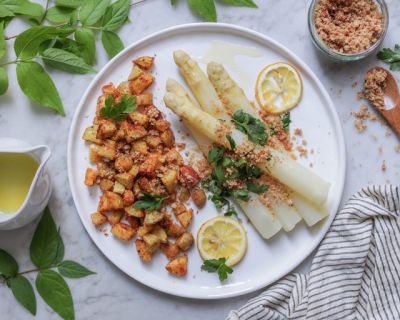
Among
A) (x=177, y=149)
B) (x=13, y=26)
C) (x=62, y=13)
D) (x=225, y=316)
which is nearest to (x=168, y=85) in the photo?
(x=177, y=149)

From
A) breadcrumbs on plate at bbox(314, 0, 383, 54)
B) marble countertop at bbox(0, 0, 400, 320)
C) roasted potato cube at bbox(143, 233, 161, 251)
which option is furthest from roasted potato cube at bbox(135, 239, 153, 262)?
breadcrumbs on plate at bbox(314, 0, 383, 54)

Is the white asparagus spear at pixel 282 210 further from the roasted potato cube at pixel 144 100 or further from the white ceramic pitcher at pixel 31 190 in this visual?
the white ceramic pitcher at pixel 31 190

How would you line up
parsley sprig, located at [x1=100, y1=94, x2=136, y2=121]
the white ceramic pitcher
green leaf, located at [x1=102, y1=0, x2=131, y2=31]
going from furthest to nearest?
green leaf, located at [x1=102, y1=0, x2=131, y2=31]
parsley sprig, located at [x1=100, y1=94, x2=136, y2=121]
the white ceramic pitcher

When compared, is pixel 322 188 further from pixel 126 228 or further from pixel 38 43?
pixel 38 43

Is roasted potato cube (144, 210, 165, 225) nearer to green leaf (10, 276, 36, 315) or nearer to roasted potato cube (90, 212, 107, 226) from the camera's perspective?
roasted potato cube (90, 212, 107, 226)

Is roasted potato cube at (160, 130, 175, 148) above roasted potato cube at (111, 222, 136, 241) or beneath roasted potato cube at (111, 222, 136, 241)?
above

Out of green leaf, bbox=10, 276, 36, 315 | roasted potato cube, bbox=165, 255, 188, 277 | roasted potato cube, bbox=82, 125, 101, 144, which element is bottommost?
green leaf, bbox=10, 276, 36, 315

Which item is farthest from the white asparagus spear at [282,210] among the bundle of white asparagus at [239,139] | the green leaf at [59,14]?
the green leaf at [59,14]
